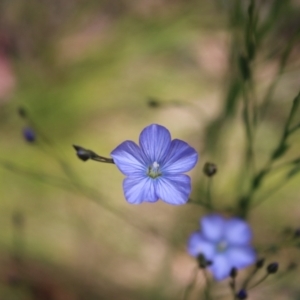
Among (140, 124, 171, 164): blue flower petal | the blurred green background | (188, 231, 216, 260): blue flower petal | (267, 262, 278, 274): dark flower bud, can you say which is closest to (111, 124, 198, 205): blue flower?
(140, 124, 171, 164): blue flower petal

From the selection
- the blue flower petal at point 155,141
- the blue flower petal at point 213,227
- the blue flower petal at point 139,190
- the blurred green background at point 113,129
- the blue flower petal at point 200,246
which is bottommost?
the blue flower petal at point 139,190

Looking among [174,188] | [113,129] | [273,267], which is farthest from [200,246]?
[113,129]

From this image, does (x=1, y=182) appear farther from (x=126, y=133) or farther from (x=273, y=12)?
(x=273, y=12)

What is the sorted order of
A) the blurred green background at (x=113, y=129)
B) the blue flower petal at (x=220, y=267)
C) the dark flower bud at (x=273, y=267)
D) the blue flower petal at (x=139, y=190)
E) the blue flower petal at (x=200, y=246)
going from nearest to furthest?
the blue flower petal at (x=139, y=190)
the dark flower bud at (x=273, y=267)
the blue flower petal at (x=220, y=267)
the blue flower petal at (x=200, y=246)
the blurred green background at (x=113, y=129)

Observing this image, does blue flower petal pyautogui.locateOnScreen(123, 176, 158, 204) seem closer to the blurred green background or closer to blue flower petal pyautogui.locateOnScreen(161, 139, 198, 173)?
blue flower petal pyautogui.locateOnScreen(161, 139, 198, 173)

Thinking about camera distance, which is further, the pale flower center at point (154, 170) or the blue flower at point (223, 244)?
the blue flower at point (223, 244)

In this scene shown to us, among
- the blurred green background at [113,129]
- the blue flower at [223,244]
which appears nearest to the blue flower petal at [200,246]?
the blue flower at [223,244]

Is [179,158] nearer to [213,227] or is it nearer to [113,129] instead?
[213,227]

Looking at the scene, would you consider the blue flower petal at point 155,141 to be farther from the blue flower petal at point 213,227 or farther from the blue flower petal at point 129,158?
the blue flower petal at point 213,227
